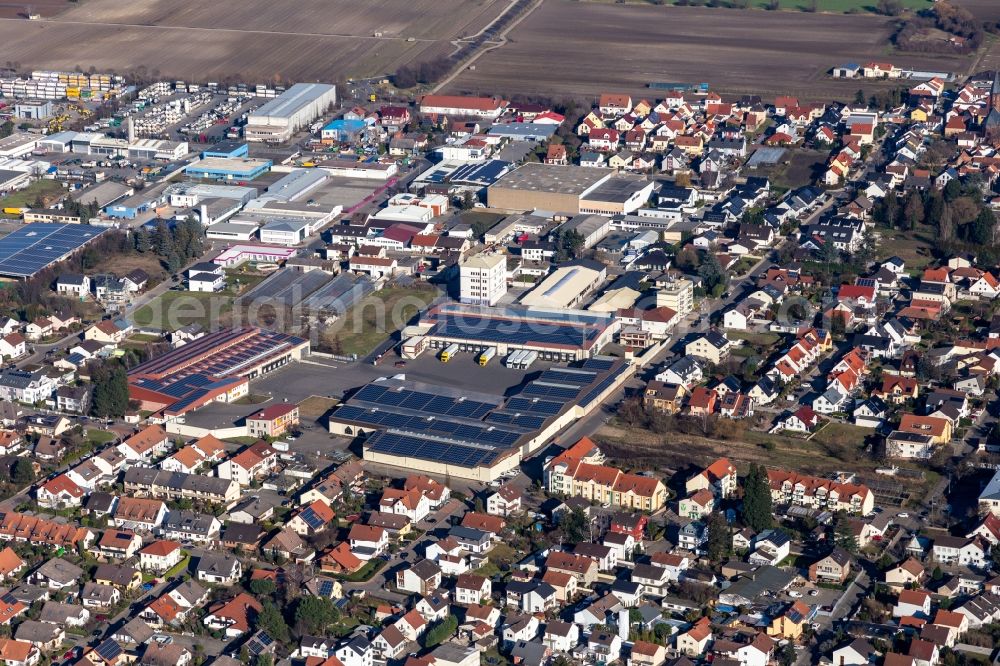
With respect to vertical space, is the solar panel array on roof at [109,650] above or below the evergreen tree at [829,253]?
above

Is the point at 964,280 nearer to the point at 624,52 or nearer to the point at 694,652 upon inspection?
the point at 694,652

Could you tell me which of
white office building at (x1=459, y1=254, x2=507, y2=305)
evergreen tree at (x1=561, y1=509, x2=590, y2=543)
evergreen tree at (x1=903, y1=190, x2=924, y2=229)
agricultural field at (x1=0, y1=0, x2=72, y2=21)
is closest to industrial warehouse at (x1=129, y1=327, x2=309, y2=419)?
white office building at (x1=459, y1=254, x2=507, y2=305)

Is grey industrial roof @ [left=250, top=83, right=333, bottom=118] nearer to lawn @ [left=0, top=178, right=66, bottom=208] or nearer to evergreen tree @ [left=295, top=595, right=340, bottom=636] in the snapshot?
lawn @ [left=0, top=178, right=66, bottom=208]

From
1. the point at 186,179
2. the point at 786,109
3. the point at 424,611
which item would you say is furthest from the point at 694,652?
the point at 786,109

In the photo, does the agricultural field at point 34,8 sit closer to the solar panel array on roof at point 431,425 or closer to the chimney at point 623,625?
the solar panel array on roof at point 431,425

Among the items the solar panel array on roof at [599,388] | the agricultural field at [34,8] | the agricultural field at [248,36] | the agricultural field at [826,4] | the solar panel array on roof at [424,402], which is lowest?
the agricultural field at [34,8]

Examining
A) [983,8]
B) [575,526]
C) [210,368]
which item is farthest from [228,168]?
[983,8]

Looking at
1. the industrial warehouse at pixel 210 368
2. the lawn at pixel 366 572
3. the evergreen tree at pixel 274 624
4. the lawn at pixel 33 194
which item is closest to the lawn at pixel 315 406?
the industrial warehouse at pixel 210 368
